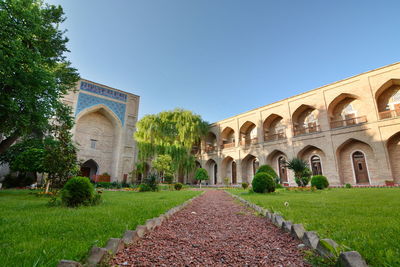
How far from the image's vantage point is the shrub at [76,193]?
4888 mm

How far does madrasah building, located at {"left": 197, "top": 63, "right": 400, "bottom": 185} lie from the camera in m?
14.4

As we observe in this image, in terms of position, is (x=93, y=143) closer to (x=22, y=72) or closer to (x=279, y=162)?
(x=22, y=72)

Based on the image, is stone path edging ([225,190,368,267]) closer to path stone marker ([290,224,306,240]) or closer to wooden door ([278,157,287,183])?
path stone marker ([290,224,306,240])

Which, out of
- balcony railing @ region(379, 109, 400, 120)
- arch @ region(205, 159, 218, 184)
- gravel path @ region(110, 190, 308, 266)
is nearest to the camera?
gravel path @ region(110, 190, 308, 266)

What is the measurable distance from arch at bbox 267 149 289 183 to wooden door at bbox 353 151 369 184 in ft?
18.0

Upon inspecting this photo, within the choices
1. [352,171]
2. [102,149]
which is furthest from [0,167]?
[352,171]

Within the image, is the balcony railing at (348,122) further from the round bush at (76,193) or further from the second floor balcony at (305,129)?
the round bush at (76,193)

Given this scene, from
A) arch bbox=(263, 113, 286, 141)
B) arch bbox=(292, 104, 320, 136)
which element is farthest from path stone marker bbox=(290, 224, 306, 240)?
arch bbox=(263, 113, 286, 141)

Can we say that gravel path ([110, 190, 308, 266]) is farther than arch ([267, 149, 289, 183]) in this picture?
No

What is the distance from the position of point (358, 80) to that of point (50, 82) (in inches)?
762

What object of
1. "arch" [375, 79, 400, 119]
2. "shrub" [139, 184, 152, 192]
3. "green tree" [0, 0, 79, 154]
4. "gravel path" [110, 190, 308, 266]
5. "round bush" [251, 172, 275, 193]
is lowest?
"gravel path" [110, 190, 308, 266]

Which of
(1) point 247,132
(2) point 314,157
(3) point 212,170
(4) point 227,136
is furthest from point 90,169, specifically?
(2) point 314,157

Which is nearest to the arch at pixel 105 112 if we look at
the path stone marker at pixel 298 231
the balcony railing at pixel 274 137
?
the balcony railing at pixel 274 137

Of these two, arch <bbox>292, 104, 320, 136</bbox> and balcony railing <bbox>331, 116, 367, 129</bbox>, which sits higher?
arch <bbox>292, 104, 320, 136</bbox>
